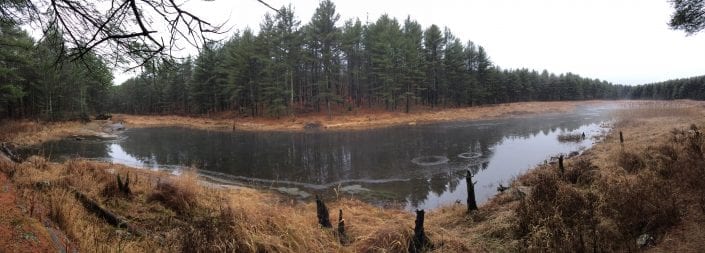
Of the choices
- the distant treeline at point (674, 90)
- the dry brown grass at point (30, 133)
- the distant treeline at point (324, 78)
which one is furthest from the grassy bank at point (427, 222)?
the distant treeline at point (674, 90)

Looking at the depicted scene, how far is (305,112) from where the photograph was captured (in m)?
48.6

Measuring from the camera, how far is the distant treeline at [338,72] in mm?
45625

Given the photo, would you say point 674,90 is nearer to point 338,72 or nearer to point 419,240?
point 338,72

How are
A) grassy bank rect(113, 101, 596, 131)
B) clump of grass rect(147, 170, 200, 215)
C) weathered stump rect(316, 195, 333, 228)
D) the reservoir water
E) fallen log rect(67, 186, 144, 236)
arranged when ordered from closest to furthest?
fallen log rect(67, 186, 144, 236) < weathered stump rect(316, 195, 333, 228) < clump of grass rect(147, 170, 200, 215) < the reservoir water < grassy bank rect(113, 101, 596, 131)

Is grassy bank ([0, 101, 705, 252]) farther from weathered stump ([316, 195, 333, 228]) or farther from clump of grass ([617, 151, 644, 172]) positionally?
clump of grass ([617, 151, 644, 172])

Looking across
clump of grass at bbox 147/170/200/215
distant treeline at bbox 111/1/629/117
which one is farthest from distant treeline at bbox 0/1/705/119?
clump of grass at bbox 147/170/200/215

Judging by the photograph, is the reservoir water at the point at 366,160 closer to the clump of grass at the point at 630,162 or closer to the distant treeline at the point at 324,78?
the clump of grass at the point at 630,162

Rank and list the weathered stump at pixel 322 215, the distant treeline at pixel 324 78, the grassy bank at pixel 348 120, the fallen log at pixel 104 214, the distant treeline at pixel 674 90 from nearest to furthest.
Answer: the fallen log at pixel 104 214
the weathered stump at pixel 322 215
the grassy bank at pixel 348 120
the distant treeline at pixel 324 78
the distant treeline at pixel 674 90

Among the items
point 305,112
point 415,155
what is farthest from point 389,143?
point 305,112

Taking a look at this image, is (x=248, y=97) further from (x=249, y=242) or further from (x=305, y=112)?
(x=249, y=242)

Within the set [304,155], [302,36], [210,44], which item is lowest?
[304,155]

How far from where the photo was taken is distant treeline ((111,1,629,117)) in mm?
45625

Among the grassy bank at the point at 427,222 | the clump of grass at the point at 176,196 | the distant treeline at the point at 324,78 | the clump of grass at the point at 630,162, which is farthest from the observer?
the distant treeline at the point at 324,78

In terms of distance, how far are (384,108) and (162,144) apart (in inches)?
Result: 1229
